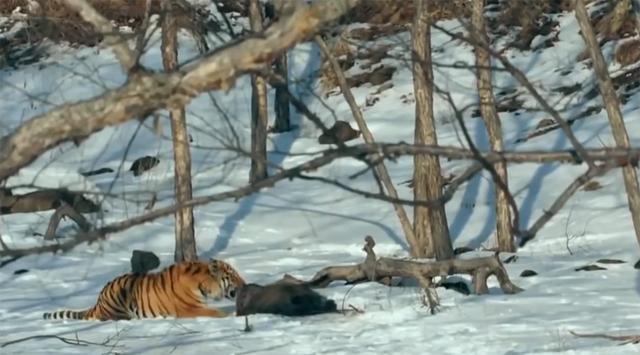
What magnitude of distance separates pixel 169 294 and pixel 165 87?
9.60 m

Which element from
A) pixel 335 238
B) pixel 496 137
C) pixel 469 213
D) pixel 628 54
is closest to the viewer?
pixel 496 137

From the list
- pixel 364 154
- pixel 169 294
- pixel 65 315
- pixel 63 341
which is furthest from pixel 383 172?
pixel 364 154

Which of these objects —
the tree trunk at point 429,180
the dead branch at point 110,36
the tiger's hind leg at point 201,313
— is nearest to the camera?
the dead branch at point 110,36

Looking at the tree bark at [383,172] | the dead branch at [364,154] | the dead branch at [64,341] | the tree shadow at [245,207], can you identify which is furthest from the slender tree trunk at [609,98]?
the dead branch at [364,154]

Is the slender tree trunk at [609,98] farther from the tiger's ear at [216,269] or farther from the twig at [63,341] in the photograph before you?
the twig at [63,341]

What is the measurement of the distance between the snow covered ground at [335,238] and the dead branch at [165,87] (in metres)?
0.21

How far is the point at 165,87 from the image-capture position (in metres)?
4.90

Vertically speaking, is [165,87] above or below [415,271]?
above

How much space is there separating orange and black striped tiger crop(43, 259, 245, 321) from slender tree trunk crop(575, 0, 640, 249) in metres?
3.92

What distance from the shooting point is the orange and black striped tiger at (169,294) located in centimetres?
1408

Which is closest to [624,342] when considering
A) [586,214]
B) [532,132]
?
[586,214]

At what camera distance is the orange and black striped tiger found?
14.1m

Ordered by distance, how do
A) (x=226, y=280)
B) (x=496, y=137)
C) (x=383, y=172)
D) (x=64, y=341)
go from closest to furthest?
(x=64, y=341) < (x=226, y=280) < (x=383, y=172) < (x=496, y=137)

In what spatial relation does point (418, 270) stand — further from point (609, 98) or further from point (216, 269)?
point (609, 98)
